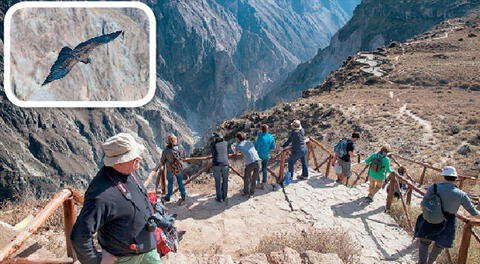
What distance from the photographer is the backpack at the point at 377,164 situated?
324 inches

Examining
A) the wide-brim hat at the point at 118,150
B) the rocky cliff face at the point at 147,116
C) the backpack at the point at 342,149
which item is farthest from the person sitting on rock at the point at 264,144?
the wide-brim hat at the point at 118,150

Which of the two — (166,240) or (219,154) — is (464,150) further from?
(166,240)

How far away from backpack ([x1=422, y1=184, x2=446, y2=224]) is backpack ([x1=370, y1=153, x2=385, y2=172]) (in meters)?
3.18

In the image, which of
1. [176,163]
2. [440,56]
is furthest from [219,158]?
[440,56]

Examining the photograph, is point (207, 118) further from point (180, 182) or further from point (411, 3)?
point (180, 182)

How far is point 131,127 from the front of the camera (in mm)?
124438

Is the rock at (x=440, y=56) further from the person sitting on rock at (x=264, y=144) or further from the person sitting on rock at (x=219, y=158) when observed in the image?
the person sitting on rock at (x=219, y=158)

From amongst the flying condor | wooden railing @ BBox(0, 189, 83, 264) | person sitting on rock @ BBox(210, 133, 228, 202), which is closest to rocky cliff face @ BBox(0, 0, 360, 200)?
the flying condor

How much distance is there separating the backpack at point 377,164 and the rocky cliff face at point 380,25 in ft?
214

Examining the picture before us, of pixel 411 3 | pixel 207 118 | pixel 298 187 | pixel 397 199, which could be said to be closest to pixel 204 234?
pixel 298 187

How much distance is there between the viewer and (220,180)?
7664mm

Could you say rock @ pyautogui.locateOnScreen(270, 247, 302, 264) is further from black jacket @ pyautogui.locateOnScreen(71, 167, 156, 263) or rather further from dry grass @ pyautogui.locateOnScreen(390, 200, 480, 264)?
dry grass @ pyautogui.locateOnScreen(390, 200, 480, 264)

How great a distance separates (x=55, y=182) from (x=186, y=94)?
112 meters

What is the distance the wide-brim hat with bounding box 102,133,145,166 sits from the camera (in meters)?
2.71
